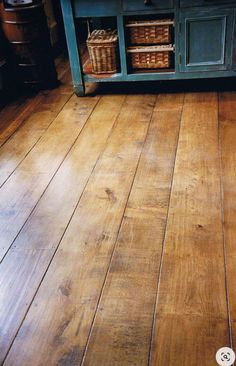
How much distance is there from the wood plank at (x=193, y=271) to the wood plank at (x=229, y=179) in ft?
0.09

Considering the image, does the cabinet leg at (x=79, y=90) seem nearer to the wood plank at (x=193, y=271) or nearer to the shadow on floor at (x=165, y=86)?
the shadow on floor at (x=165, y=86)

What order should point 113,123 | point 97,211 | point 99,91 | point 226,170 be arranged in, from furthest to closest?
point 99,91 → point 113,123 → point 226,170 → point 97,211

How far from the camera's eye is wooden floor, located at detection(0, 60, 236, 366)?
1244mm

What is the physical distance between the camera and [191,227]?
1675 mm

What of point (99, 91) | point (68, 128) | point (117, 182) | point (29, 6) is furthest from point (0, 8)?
point (117, 182)

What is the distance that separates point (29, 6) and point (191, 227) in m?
2.33

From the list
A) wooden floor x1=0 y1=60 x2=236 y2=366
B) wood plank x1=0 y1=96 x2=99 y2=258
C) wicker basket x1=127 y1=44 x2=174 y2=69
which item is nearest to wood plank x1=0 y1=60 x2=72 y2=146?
wooden floor x1=0 y1=60 x2=236 y2=366

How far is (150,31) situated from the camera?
9.27 ft

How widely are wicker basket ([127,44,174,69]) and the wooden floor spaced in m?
0.41

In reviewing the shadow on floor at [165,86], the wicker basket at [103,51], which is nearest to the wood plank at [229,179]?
the shadow on floor at [165,86]

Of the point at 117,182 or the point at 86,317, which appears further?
the point at 117,182

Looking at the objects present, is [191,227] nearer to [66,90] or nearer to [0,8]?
[66,90]

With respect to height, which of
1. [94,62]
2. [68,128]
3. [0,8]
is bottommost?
[68,128]

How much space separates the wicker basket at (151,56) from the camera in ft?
9.46
